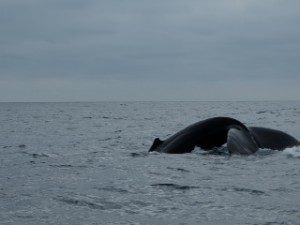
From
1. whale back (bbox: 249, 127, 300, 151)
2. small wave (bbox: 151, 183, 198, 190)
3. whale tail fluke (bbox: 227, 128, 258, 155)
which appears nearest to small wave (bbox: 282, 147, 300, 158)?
whale back (bbox: 249, 127, 300, 151)

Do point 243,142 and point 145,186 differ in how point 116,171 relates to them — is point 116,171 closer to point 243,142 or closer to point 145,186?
point 145,186

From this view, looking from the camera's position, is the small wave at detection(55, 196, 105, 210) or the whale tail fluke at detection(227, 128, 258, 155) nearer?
the small wave at detection(55, 196, 105, 210)

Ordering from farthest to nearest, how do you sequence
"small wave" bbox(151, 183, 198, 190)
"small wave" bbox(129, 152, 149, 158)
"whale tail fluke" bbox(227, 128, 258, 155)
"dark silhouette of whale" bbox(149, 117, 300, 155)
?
"small wave" bbox(129, 152, 149, 158), "dark silhouette of whale" bbox(149, 117, 300, 155), "whale tail fluke" bbox(227, 128, 258, 155), "small wave" bbox(151, 183, 198, 190)

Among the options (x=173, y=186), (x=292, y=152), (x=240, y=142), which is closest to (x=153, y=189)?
(x=173, y=186)

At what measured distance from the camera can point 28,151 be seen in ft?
60.0

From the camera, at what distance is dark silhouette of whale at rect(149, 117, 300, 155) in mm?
13977

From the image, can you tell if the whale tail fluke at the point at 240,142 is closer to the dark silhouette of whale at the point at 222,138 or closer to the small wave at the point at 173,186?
the dark silhouette of whale at the point at 222,138

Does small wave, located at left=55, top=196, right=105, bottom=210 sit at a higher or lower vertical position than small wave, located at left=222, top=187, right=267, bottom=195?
lower

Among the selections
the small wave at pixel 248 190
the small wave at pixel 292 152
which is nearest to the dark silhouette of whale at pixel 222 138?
the small wave at pixel 292 152

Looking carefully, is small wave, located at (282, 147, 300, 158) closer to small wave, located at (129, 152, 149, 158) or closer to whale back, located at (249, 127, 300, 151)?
whale back, located at (249, 127, 300, 151)

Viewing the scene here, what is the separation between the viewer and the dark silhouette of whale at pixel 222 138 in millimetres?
13977

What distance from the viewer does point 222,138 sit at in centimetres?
1474

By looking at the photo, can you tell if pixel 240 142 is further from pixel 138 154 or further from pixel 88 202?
pixel 88 202

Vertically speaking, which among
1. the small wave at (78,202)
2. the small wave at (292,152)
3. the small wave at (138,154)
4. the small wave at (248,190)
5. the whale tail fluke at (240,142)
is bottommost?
the small wave at (78,202)
